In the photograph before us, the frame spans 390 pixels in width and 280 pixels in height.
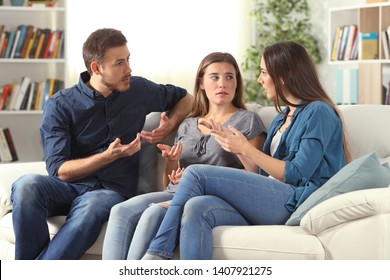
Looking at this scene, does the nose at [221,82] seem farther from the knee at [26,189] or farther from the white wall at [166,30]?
the white wall at [166,30]

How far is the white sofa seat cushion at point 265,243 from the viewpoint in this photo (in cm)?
265

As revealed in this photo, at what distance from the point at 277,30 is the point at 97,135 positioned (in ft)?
11.0

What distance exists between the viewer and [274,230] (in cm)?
270

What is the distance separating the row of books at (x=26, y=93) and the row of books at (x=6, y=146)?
0.18 metres

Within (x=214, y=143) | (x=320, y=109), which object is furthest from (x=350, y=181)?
(x=214, y=143)

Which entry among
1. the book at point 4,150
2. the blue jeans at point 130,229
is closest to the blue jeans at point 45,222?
the blue jeans at point 130,229

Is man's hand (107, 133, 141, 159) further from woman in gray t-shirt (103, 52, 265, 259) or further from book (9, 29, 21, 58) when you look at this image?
book (9, 29, 21, 58)

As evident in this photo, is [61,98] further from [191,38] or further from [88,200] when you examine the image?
[191,38]

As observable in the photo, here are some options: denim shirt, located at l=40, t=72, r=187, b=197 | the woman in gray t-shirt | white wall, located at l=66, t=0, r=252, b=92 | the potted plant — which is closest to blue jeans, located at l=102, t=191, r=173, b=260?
the woman in gray t-shirt

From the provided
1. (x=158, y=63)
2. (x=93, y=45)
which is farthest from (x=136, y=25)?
(x=93, y=45)

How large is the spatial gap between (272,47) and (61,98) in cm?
93

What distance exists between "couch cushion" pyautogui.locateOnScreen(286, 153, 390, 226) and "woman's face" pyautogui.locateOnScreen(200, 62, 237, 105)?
70cm

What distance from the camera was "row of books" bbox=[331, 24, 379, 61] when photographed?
5410 millimetres

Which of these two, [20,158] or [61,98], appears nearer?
[61,98]
